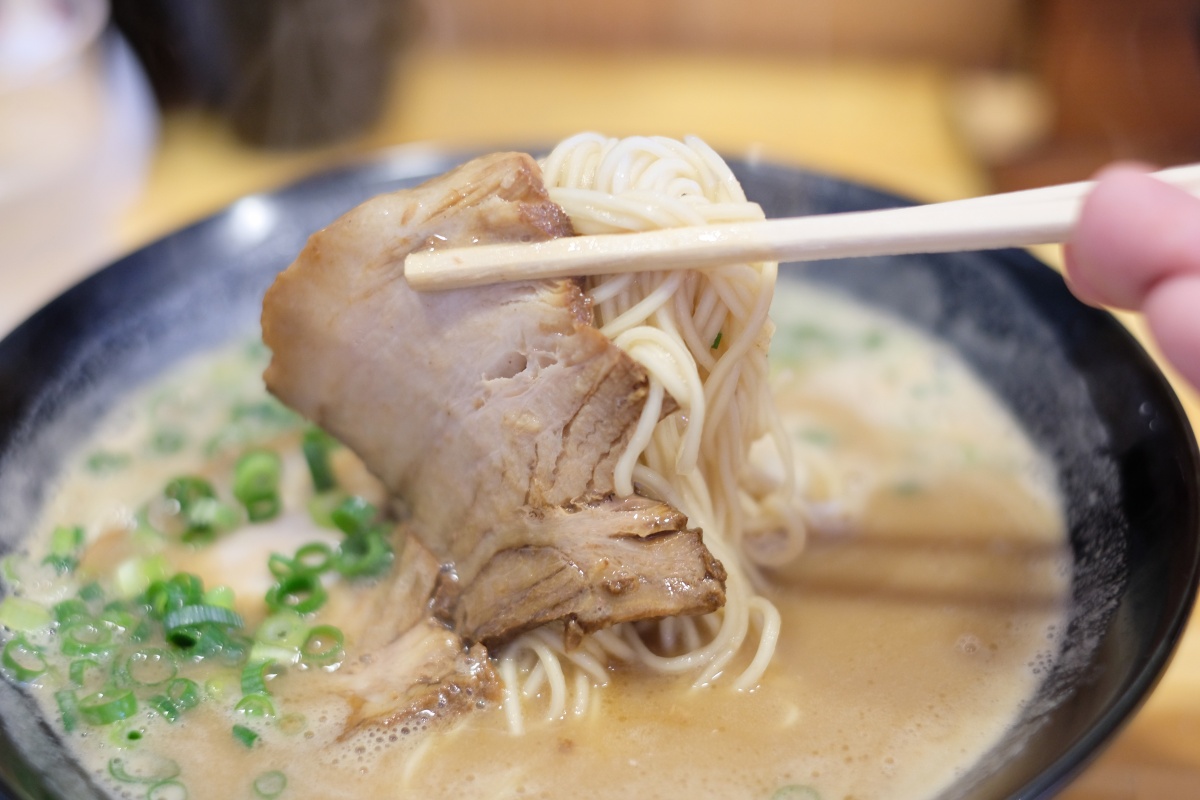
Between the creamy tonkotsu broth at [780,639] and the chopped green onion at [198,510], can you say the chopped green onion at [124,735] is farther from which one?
the chopped green onion at [198,510]

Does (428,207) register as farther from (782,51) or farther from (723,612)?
(782,51)

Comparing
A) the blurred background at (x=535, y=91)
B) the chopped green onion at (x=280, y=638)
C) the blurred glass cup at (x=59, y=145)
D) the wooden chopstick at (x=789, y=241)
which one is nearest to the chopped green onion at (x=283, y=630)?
the chopped green onion at (x=280, y=638)

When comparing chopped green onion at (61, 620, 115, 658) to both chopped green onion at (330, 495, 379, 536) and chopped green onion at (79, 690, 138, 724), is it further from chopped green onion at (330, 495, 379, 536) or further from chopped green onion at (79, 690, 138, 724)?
chopped green onion at (330, 495, 379, 536)

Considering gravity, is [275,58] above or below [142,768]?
above

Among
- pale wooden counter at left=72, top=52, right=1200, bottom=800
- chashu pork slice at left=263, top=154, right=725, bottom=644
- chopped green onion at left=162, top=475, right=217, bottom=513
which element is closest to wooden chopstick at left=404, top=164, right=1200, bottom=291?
chashu pork slice at left=263, top=154, right=725, bottom=644

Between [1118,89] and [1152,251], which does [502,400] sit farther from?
[1118,89]

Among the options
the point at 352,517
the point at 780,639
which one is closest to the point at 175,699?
the point at 352,517
